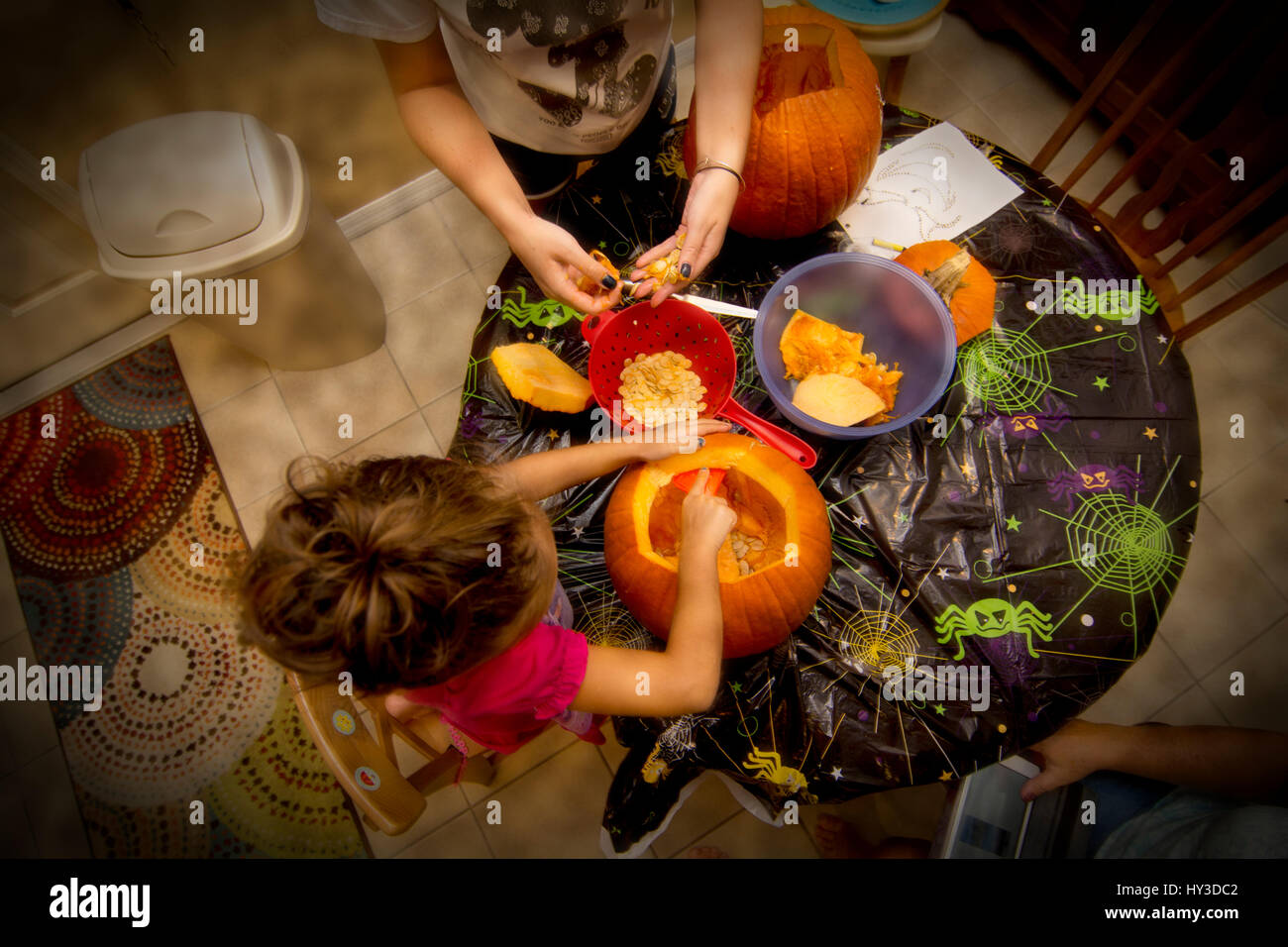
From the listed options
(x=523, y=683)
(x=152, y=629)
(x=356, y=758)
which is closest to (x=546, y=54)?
(x=523, y=683)

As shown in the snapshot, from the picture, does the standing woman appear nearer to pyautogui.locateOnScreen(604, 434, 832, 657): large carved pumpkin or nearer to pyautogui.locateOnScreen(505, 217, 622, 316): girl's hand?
pyautogui.locateOnScreen(505, 217, 622, 316): girl's hand

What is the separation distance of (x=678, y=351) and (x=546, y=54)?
0.46m

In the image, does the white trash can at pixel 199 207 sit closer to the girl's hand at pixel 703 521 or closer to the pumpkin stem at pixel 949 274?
the girl's hand at pixel 703 521

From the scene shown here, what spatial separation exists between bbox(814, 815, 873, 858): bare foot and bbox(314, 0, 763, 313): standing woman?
4.35 feet

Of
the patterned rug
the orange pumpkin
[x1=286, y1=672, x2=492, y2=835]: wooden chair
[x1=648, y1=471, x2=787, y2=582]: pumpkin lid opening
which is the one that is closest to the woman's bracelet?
the orange pumpkin

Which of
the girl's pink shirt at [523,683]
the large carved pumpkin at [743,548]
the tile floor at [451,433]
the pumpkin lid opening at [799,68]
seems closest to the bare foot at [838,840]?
the tile floor at [451,433]

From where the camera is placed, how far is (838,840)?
1.52 m

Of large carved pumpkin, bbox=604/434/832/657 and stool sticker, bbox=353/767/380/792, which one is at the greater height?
large carved pumpkin, bbox=604/434/832/657

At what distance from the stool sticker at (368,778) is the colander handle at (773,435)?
2.29 ft

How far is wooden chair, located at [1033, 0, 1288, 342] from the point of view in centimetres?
118

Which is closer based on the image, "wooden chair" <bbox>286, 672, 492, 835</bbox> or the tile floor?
"wooden chair" <bbox>286, 672, 492, 835</bbox>

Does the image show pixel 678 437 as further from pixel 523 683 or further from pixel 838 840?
pixel 838 840

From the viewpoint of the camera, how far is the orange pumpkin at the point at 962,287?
103 cm

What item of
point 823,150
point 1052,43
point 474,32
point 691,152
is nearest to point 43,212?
point 474,32
